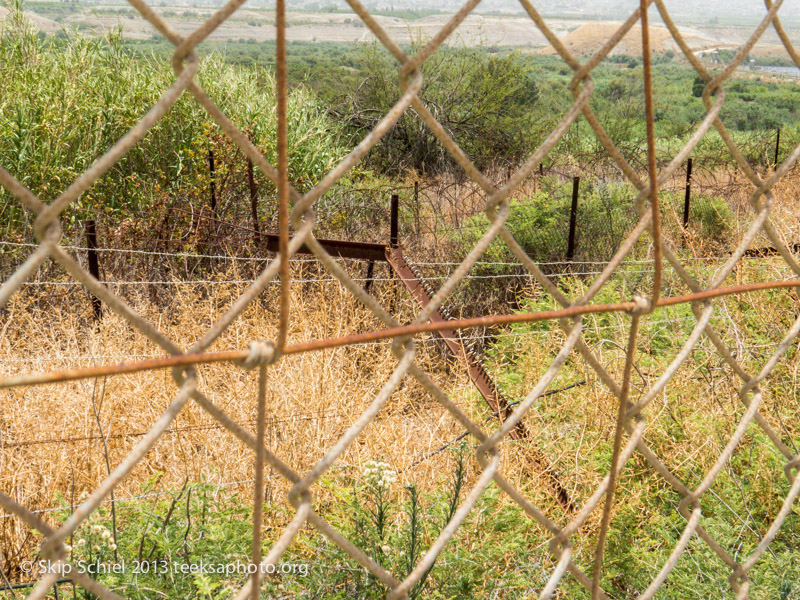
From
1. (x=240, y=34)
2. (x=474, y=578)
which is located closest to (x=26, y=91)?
(x=474, y=578)

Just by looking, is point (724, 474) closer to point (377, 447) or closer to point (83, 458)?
point (377, 447)

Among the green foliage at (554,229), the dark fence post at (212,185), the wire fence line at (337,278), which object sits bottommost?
the green foliage at (554,229)

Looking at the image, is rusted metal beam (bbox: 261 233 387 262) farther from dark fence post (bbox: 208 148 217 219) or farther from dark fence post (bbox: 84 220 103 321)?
dark fence post (bbox: 208 148 217 219)

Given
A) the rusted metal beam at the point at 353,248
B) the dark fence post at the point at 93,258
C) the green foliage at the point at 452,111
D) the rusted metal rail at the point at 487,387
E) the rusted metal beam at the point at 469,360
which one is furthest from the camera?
the green foliage at the point at 452,111

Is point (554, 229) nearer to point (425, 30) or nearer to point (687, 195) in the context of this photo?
point (687, 195)

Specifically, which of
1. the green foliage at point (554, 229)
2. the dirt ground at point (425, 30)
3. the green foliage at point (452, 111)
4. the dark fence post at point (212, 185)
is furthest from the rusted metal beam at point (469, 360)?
the green foliage at point (452, 111)

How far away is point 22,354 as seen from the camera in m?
4.12

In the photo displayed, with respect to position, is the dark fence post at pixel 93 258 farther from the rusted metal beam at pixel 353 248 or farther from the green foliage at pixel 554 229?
the green foliage at pixel 554 229

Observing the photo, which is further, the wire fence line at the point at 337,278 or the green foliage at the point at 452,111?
the green foliage at the point at 452,111

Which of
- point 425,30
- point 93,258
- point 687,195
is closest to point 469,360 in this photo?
point 93,258

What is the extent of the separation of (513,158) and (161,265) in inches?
292

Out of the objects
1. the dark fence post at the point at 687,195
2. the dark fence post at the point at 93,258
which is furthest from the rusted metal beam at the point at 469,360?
the dark fence post at the point at 687,195

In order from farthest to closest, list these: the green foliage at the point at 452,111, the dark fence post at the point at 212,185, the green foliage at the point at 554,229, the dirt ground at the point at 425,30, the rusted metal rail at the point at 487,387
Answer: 1. the dirt ground at the point at 425,30
2. the green foliage at the point at 452,111
3. the green foliage at the point at 554,229
4. the dark fence post at the point at 212,185
5. the rusted metal rail at the point at 487,387

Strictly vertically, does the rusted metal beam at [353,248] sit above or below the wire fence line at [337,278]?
below
